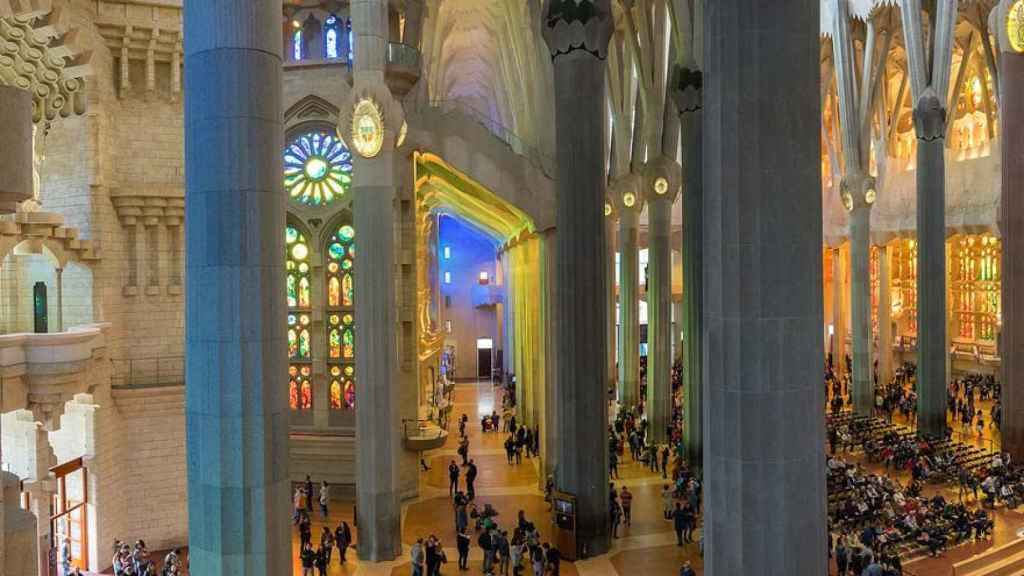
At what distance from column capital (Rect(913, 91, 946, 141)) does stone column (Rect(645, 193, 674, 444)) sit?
7752 millimetres

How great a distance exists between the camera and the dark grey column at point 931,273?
2459cm

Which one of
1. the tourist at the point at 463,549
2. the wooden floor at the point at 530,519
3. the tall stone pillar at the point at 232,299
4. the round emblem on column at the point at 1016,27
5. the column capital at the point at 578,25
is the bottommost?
the wooden floor at the point at 530,519

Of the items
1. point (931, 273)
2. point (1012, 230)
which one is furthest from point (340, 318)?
point (1012, 230)

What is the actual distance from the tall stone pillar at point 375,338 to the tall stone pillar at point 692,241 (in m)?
8.51

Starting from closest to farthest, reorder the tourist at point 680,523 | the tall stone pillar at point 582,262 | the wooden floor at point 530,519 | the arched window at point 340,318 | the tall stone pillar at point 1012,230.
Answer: the wooden floor at point 530,519 < the tall stone pillar at point 582,262 < the tourist at point 680,523 < the tall stone pillar at point 1012,230 < the arched window at point 340,318

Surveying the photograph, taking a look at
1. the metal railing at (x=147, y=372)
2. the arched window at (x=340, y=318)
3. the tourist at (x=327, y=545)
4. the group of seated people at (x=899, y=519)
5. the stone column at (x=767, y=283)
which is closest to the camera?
the stone column at (x=767, y=283)

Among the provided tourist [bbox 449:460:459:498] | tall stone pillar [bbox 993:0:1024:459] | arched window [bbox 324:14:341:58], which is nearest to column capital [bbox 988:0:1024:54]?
tall stone pillar [bbox 993:0:1024:459]

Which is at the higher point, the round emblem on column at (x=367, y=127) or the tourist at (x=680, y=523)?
the round emblem on column at (x=367, y=127)

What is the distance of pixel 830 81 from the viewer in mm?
37344

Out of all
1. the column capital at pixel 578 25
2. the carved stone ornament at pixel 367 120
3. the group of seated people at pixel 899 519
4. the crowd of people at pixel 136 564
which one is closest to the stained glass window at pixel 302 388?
the crowd of people at pixel 136 564

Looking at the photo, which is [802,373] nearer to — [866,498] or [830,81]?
[866,498]

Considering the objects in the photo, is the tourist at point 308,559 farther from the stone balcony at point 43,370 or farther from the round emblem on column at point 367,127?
the round emblem on column at point 367,127

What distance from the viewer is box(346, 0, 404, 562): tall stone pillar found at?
1509 cm

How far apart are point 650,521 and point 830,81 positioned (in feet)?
88.5
